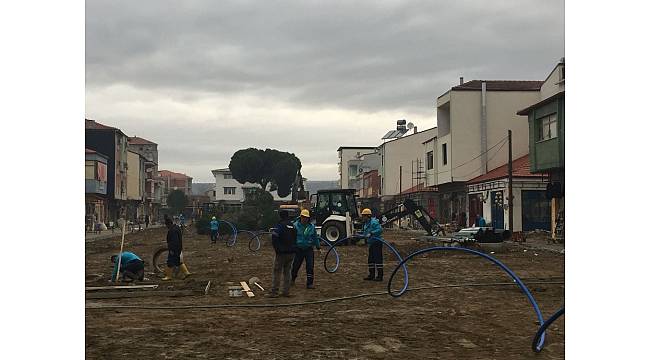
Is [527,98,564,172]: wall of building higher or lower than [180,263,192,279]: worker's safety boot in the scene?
higher

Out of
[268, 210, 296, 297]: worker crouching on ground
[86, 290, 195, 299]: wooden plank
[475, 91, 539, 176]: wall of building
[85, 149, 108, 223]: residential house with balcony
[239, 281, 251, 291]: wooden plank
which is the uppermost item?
[475, 91, 539, 176]: wall of building

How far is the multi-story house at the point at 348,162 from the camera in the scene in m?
91.6

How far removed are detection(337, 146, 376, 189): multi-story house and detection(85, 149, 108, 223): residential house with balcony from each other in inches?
1486

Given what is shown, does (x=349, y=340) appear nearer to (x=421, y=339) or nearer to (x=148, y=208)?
(x=421, y=339)

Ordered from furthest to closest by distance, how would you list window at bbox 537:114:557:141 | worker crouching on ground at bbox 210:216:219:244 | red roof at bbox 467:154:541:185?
red roof at bbox 467:154:541:185, worker crouching on ground at bbox 210:216:219:244, window at bbox 537:114:557:141

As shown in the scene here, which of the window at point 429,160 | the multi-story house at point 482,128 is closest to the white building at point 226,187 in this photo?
the window at point 429,160

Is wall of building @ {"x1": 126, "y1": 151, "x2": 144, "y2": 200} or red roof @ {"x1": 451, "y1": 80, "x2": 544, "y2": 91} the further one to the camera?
wall of building @ {"x1": 126, "y1": 151, "x2": 144, "y2": 200}

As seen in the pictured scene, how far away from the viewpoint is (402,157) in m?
65.7

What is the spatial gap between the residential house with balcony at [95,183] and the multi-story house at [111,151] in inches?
117

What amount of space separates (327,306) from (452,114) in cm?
3340

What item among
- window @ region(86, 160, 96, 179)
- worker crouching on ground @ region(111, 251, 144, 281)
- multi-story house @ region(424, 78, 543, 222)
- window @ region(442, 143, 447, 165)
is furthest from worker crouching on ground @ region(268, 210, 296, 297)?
window @ region(86, 160, 96, 179)

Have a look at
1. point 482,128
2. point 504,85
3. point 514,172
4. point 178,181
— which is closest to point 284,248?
point 514,172

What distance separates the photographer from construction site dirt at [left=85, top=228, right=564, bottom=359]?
8.16m

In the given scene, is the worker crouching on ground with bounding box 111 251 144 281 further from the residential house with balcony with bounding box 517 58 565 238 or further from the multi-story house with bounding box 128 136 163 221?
the multi-story house with bounding box 128 136 163 221
